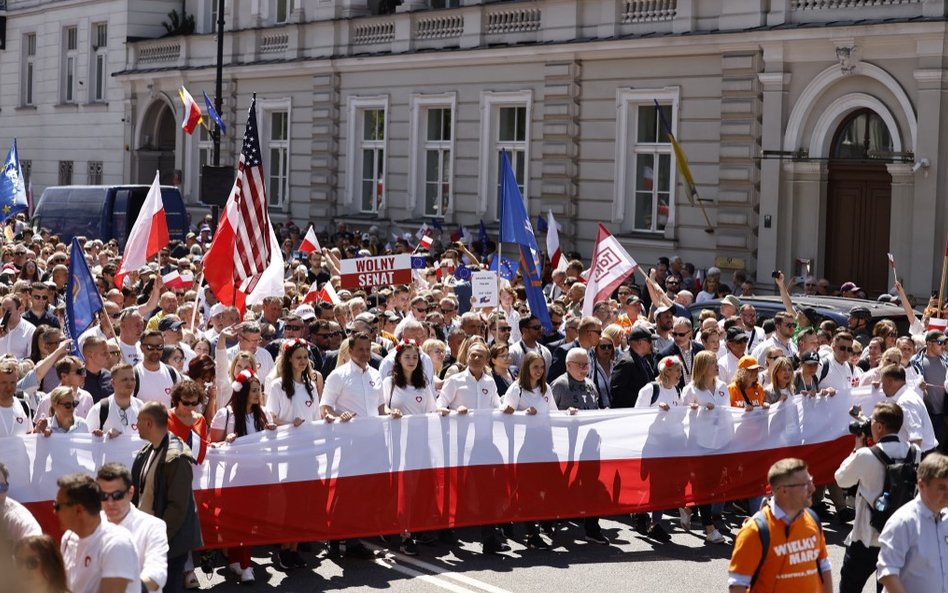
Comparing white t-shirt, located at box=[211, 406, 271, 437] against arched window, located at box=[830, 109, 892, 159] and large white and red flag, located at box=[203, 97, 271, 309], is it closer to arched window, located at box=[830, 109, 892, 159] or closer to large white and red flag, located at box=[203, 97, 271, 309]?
large white and red flag, located at box=[203, 97, 271, 309]

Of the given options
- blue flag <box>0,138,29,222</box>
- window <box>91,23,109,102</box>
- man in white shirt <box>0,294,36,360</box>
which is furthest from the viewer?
window <box>91,23,109,102</box>

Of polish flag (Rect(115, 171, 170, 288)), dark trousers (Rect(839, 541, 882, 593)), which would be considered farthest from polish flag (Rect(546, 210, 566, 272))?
dark trousers (Rect(839, 541, 882, 593))

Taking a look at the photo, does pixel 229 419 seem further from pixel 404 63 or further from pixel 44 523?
pixel 404 63

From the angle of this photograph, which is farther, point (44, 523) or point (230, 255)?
point (230, 255)

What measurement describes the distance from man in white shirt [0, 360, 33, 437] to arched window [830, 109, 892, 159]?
1659 cm

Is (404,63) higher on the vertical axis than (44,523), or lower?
higher

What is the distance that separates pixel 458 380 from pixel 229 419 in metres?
1.98

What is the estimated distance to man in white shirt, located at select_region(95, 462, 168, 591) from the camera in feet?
22.7

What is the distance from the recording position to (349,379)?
11.3m

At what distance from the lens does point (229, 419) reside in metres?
10.7

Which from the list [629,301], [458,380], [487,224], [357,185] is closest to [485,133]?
[487,224]

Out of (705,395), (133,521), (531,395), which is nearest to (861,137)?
(705,395)

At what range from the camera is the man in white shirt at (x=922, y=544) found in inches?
282

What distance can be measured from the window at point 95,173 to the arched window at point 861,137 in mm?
27328
